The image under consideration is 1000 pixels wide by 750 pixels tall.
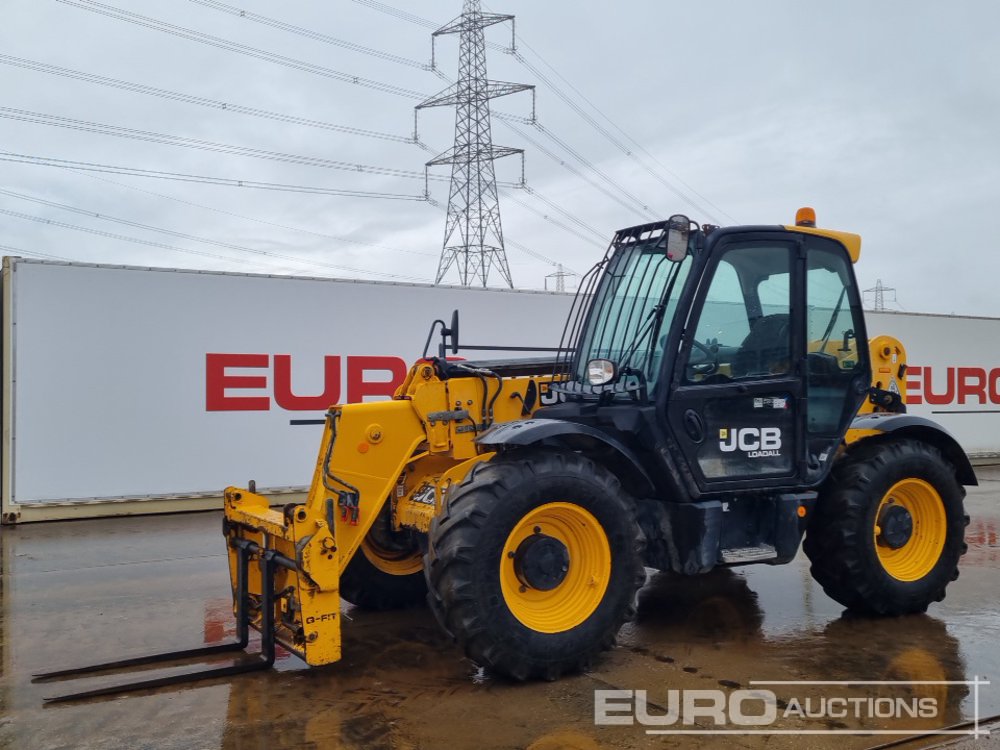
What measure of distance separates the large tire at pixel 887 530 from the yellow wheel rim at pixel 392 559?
2523mm

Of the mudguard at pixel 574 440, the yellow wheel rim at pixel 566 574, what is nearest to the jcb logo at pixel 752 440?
the mudguard at pixel 574 440

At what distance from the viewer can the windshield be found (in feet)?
17.6

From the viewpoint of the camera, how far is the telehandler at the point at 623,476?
4637 millimetres

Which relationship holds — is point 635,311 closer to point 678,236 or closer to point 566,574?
point 678,236

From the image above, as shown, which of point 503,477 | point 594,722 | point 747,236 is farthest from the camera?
point 747,236

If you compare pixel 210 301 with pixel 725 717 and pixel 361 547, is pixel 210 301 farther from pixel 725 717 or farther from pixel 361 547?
pixel 725 717

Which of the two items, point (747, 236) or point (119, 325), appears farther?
point (119, 325)

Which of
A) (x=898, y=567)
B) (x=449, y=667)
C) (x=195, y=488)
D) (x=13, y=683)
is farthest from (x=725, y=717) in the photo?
(x=195, y=488)

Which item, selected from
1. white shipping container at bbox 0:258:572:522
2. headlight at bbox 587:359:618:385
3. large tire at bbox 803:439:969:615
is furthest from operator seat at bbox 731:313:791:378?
white shipping container at bbox 0:258:572:522

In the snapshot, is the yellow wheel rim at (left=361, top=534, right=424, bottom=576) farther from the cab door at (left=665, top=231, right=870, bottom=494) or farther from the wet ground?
the cab door at (left=665, top=231, right=870, bottom=494)

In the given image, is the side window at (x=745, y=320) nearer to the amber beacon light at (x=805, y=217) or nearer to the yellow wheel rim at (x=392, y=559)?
the amber beacon light at (x=805, y=217)

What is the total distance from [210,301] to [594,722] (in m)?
8.25

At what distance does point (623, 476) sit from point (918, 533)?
225cm

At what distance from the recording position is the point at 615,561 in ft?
15.9
